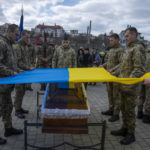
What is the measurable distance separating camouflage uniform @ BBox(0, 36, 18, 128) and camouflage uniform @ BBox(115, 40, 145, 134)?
208 centimetres

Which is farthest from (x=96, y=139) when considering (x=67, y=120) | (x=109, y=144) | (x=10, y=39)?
(x=10, y=39)

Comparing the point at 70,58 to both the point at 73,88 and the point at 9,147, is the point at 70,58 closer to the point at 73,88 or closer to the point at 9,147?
the point at 73,88

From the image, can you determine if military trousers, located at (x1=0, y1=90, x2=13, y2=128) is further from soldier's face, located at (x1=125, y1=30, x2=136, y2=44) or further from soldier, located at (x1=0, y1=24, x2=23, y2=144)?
soldier's face, located at (x1=125, y1=30, x2=136, y2=44)

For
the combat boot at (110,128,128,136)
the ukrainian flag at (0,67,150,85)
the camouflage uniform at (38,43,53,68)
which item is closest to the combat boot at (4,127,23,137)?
the ukrainian flag at (0,67,150,85)

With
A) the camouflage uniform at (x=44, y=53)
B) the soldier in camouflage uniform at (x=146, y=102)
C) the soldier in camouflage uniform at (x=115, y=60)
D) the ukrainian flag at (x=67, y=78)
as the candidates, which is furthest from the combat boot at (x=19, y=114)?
the camouflage uniform at (x=44, y=53)

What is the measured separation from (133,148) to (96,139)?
731 mm

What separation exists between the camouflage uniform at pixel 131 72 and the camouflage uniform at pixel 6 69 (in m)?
2.08

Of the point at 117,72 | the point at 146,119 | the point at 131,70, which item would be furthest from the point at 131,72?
the point at 146,119

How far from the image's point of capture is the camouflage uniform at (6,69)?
2.91 meters

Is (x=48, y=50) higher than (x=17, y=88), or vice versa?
(x=48, y=50)

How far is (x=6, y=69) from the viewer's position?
2.88 m

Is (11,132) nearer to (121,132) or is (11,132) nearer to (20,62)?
(20,62)

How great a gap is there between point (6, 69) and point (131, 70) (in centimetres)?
226

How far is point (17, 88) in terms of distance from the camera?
4355mm
